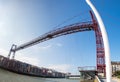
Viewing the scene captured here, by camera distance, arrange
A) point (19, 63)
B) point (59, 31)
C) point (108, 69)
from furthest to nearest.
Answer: point (19, 63), point (59, 31), point (108, 69)

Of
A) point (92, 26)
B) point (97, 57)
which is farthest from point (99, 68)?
point (92, 26)

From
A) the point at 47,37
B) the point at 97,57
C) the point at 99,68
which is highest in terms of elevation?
the point at 47,37

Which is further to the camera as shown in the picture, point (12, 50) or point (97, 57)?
point (12, 50)

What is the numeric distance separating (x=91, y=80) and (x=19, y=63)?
54065 millimetres

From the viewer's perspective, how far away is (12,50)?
61.6m

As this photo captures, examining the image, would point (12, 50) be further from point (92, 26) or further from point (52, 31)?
point (92, 26)

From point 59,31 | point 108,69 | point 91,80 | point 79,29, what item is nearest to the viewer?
point 108,69

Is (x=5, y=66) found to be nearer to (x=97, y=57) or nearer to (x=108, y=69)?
(x=97, y=57)

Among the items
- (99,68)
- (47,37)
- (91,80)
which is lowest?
(91,80)

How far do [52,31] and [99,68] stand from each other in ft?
48.3

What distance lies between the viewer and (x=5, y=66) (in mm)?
61531

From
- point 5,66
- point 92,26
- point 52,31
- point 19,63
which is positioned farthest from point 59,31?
point 19,63

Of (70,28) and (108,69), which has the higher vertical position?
(70,28)

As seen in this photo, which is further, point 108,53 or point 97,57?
point 97,57
